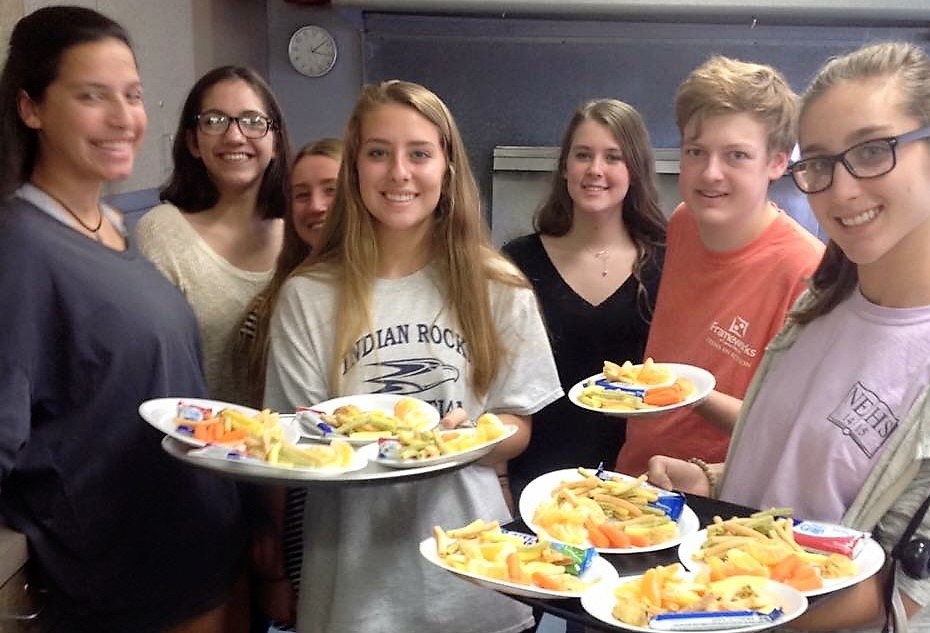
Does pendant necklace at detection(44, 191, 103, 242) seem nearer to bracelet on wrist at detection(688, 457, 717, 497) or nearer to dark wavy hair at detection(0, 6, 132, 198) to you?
dark wavy hair at detection(0, 6, 132, 198)

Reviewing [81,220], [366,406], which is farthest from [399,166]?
[81,220]

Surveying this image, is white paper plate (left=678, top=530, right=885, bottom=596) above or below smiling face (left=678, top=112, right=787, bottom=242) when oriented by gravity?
below

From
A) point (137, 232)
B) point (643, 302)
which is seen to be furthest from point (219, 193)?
point (643, 302)

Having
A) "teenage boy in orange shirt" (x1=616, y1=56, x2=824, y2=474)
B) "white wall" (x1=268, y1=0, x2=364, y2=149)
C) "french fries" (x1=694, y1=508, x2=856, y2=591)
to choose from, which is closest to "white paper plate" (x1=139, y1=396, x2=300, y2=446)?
"french fries" (x1=694, y1=508, x2=856, y2=591)

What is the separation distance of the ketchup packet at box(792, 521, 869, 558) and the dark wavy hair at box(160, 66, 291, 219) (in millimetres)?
1318

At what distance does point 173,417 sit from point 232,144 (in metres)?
0.79

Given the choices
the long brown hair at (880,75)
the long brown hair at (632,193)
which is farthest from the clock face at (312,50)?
the long brown hair at (880,75)

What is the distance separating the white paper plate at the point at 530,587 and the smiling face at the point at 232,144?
1.06m

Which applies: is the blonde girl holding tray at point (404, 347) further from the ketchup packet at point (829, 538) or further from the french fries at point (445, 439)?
the ketchup packet at point (829, 538)

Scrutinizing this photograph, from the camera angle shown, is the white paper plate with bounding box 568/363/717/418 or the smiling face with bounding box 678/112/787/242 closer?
the white paper plate with bounding box 568/363/717/418

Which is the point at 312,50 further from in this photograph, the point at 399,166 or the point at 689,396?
the point at 689,396

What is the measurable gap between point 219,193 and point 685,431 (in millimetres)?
1143

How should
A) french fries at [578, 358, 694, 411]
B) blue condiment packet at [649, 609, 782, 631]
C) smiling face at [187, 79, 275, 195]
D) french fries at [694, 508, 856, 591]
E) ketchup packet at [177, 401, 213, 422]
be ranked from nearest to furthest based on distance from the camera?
1. blue condiment packet at [649, 609, 782, 631]
2. french fries at [694, 508, 856, 591]
3. ketchup packet at [177, 401, 213, 422]
4. french fries at [578, 358, 694, 411]
5. smiling face at [187, 79, 275, 195]

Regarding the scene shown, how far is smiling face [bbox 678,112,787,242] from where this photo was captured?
1571 millimetres
